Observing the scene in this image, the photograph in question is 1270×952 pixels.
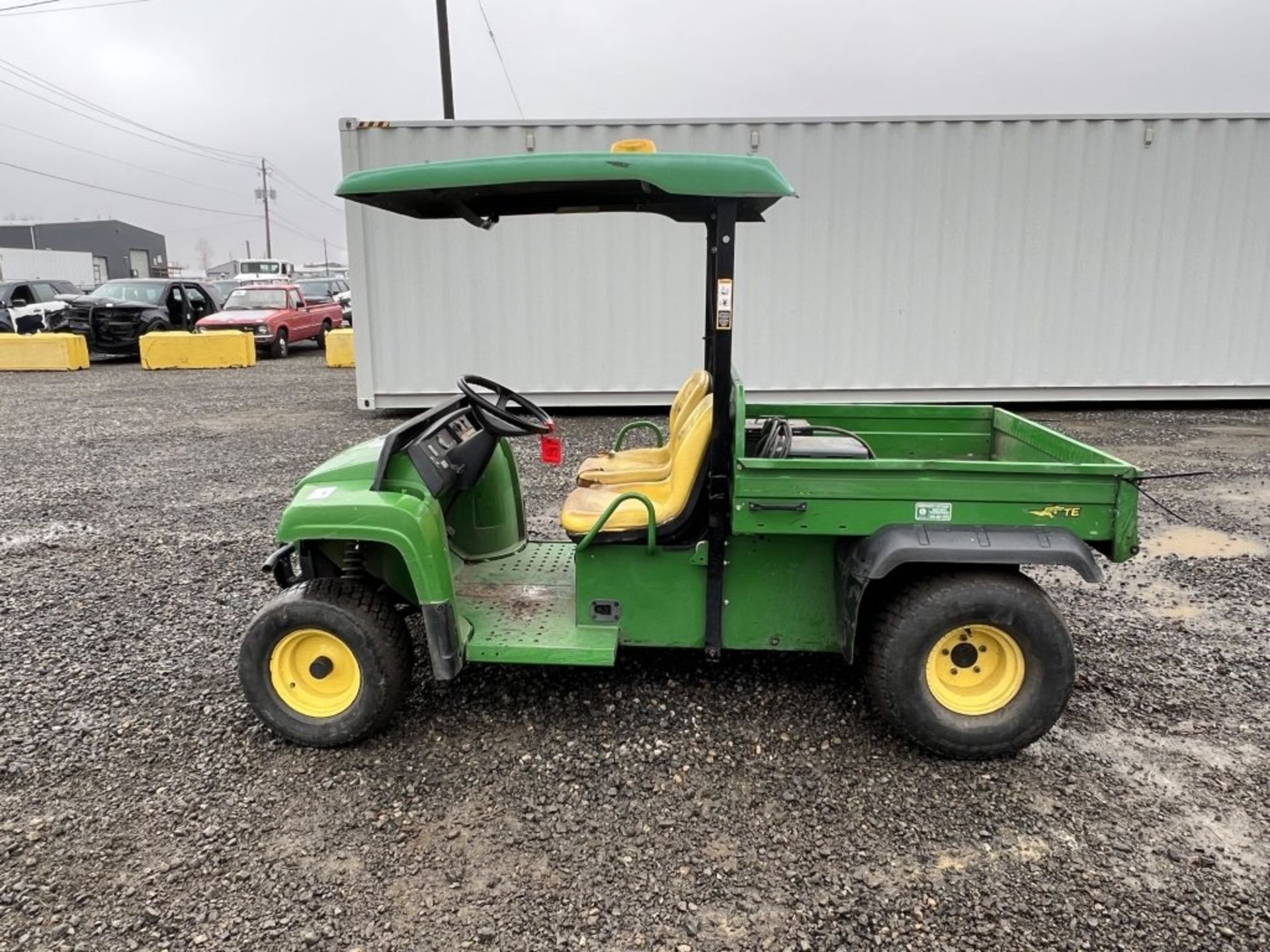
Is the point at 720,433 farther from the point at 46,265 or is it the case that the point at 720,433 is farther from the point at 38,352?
the point at 46,265

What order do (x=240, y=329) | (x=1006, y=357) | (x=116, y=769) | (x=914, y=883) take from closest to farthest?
(x=914, y=883), (x=116, y=769), (x=1006, y=357), (x=240, y=329)

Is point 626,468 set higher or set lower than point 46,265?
lower

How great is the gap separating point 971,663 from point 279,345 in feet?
59.2

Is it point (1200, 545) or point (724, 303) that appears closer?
point (724, 303)

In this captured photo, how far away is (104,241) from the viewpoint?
2751 inches

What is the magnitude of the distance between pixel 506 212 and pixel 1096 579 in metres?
2.61

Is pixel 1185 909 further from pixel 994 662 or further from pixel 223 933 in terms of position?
pixel 223 933

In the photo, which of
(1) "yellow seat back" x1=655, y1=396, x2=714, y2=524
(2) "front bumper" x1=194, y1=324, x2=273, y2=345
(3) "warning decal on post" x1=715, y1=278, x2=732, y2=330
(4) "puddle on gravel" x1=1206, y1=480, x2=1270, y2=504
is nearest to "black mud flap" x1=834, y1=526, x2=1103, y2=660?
(1) "yellow seat back" x1=655, y1=396, x2=714, y2=524

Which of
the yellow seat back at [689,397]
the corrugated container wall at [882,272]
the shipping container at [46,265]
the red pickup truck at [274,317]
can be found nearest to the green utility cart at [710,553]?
the yellow seat back at [689,397]

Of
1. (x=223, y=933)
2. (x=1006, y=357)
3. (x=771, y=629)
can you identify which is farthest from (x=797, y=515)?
(x=1006, y=357)

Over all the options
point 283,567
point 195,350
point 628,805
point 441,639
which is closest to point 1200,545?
point 628,805

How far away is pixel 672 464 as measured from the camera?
11.2 ft

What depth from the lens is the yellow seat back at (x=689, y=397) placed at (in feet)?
12.4

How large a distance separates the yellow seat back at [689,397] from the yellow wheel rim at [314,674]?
5.57 ft
